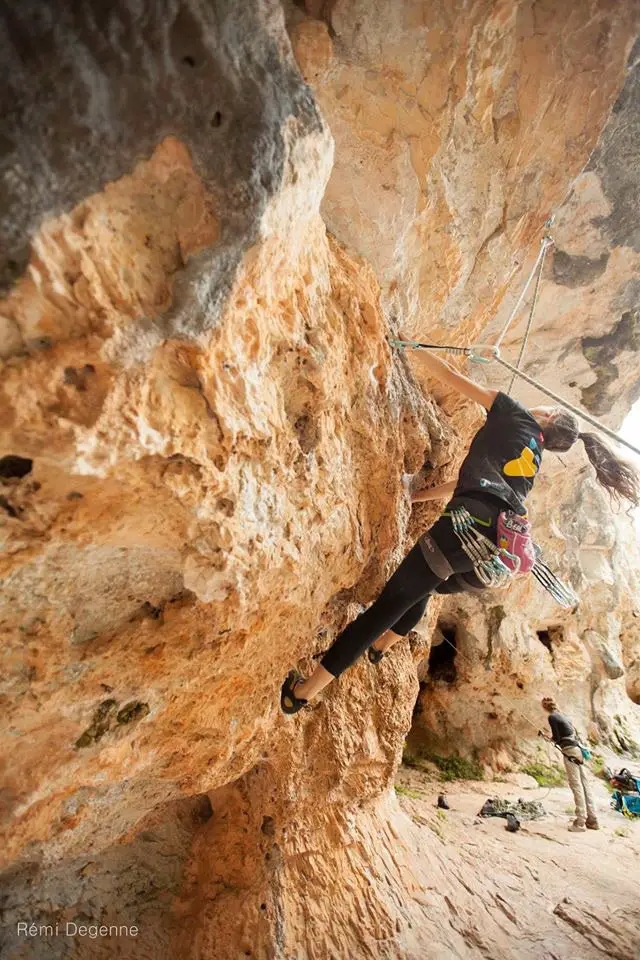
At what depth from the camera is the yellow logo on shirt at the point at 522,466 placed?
120 inches

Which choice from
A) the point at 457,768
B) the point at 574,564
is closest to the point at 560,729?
the point at 457,768

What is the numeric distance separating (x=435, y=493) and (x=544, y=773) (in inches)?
196

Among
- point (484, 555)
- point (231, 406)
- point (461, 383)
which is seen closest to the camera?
point (231, 406)

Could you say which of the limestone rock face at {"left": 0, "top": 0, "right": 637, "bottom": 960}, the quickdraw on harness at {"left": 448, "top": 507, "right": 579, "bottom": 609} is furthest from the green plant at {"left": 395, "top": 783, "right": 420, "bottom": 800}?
the quickdraw on harness at {"left": 448, "top": 507, "right": 579, "bottom": 609}

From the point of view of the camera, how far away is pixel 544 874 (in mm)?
3883

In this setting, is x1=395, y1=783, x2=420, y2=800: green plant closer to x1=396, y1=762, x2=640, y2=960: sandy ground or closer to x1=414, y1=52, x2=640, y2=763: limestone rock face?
x1=396, y1=762, x2=640, y2=960: sandy ground

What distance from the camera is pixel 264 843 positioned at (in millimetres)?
3262

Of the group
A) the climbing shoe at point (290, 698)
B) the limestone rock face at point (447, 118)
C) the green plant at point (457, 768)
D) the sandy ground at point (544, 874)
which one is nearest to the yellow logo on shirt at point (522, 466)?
the limestone rock face at point (447, 118)

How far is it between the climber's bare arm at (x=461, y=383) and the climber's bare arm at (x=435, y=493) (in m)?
0.74

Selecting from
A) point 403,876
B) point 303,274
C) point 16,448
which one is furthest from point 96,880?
point 303,274

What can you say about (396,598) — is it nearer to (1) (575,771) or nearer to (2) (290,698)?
(2) (290,698)

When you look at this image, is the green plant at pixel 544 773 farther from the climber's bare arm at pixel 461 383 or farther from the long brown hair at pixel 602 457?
the climber's bare arm at pixel 461 383

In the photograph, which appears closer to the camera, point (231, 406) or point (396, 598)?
point (231, 406)

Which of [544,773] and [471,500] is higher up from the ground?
[471,500]
